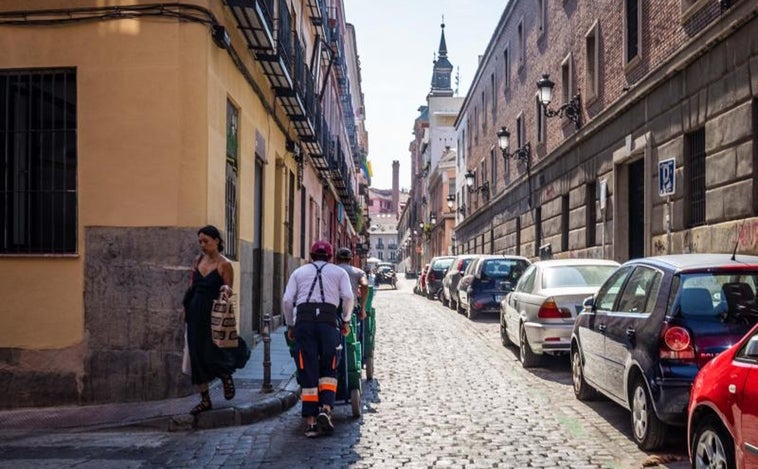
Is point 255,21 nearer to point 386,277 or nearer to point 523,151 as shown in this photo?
point 523,151

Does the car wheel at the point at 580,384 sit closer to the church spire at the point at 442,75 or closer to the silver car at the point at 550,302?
the silver car at the point at 550,302

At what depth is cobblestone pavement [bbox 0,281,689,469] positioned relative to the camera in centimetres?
616

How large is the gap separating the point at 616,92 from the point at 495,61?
18.5 metres

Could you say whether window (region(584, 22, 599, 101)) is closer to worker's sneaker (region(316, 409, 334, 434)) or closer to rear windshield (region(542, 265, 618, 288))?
rear windshield (region(542, 265, 618, 288))

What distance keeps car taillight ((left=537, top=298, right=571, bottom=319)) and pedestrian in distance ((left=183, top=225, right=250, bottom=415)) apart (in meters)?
4.68

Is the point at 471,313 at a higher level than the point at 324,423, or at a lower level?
lower

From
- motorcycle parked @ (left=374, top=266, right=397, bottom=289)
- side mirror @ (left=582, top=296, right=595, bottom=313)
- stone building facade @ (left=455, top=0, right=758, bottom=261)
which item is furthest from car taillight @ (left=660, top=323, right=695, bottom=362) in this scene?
motorcycle parked @ (left=374, top=266, right=397, bottom=289)

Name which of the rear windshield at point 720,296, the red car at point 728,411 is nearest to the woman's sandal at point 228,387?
the rear windshield at point 720,296

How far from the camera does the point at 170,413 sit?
25.6 ft

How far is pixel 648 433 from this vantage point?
6246 millimetres

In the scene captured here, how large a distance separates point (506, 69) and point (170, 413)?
2683 cm

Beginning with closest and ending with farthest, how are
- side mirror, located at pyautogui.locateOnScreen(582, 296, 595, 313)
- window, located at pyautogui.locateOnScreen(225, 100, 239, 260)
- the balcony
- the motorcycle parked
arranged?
side mirror, located at pyautogui.locateOnScreen(582, 296, 595, 313) < the balcony < window, located at pyautogui.locateOnScreen(225, 100, 239, 260) < the motorcycle parked

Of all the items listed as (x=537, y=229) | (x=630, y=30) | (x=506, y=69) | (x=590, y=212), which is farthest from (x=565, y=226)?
(x=506, y=69)

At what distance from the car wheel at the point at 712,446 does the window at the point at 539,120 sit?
68.0 ft
